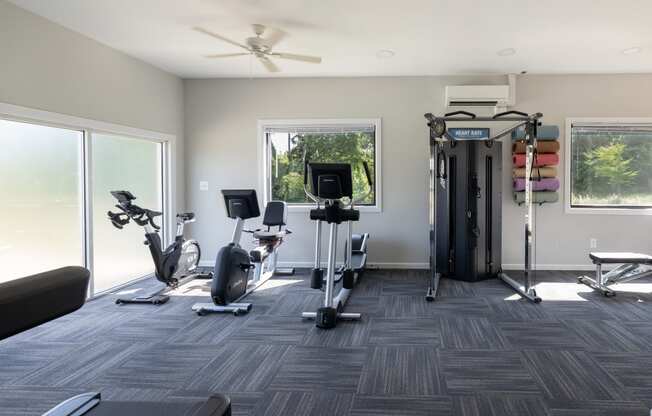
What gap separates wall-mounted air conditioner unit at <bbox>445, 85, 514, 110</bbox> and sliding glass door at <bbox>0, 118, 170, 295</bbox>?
3.94 meters

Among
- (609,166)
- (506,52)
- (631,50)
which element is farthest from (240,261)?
(609,166)

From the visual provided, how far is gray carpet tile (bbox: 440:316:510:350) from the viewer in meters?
3.30

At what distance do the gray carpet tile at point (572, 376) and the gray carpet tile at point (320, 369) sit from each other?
1.13 meters

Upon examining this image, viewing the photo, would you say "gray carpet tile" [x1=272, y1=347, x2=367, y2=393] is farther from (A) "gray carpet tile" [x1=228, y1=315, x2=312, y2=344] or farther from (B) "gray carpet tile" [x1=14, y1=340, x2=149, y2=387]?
(B) "gray carpet tile" [x1=14, y1=340, x2=149, y2=387]

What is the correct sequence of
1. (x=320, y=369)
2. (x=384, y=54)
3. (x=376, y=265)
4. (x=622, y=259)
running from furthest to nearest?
(x=376, y=265)
(x=384, y=54)
(x=622, y=259)
(x=320, y=369)

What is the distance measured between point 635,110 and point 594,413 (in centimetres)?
505

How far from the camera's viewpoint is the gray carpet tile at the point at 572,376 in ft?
8.30

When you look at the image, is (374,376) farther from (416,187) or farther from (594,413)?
(416,187)

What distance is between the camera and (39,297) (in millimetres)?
970

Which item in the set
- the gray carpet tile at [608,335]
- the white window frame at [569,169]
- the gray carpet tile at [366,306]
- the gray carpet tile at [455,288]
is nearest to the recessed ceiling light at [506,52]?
the white window frame at [569,169]

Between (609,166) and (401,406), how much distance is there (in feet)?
17.3

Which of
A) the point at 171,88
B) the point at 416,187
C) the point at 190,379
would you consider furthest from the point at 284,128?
the point at 190,379

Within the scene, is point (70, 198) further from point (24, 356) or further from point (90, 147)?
point (24, 356)

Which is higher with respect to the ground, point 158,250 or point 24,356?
point 158,250
